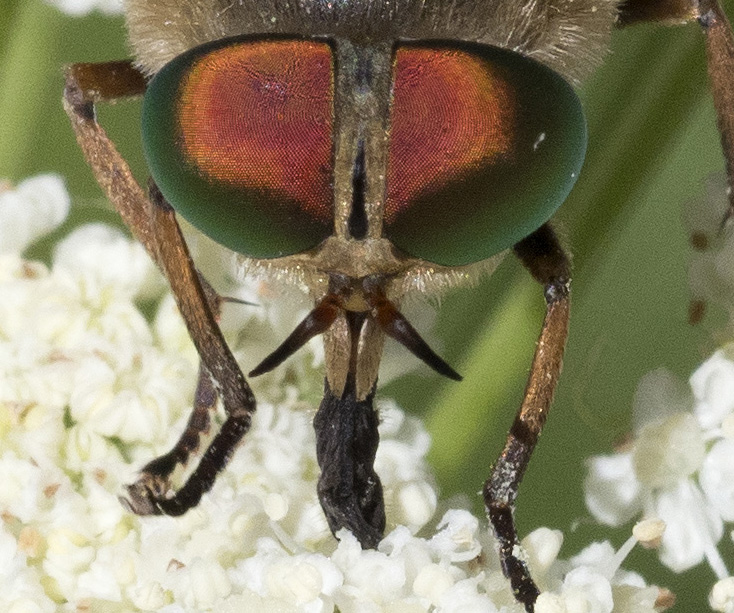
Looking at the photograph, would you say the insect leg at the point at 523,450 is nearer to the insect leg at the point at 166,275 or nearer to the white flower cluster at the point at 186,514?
the white flower cluster at the point at 186,514

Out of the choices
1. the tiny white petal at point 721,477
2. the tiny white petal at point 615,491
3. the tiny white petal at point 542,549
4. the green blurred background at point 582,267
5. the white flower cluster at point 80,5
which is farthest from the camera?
the white flower cluster at point 80,5

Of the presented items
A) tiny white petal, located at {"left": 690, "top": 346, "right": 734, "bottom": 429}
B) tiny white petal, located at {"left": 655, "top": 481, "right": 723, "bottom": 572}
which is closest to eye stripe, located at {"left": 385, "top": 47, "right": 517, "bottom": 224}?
tiny white petal, located at {"left": 690, "top": 346, "right": 734, "bottom": 429}

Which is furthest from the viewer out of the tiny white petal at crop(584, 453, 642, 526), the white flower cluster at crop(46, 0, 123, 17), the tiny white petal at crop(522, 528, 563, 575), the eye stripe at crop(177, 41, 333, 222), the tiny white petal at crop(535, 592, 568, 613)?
the white flower cluster at crop(46, 0, 123, 17)

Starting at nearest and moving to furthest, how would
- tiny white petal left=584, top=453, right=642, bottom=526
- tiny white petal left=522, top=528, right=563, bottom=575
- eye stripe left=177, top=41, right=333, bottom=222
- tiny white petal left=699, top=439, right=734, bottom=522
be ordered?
eye stripe left=177, top=41, right=333, bottom=222, tiny white petal left=522, top=528, right=563, bottom=575, tiny white petal left=699, top=439, right=734, bottom=522, tiny white petal left=584, top=453, right=642, bottom=526

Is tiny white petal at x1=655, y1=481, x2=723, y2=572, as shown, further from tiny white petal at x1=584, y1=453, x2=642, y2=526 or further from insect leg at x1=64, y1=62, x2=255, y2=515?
insect leg at x1=64, y1=62, x2=255, y2=515

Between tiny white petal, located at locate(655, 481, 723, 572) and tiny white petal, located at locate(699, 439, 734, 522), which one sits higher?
tiny white petal, located at locate(699, 439, 734, 522)

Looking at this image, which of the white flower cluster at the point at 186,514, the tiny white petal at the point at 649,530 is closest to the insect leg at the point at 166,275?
the white flower cluster at the point at 186,514

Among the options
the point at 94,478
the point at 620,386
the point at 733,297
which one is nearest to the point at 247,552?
the point at 94,478

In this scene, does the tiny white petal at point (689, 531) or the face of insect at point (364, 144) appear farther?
the tiny white petal at point (689, 531)
